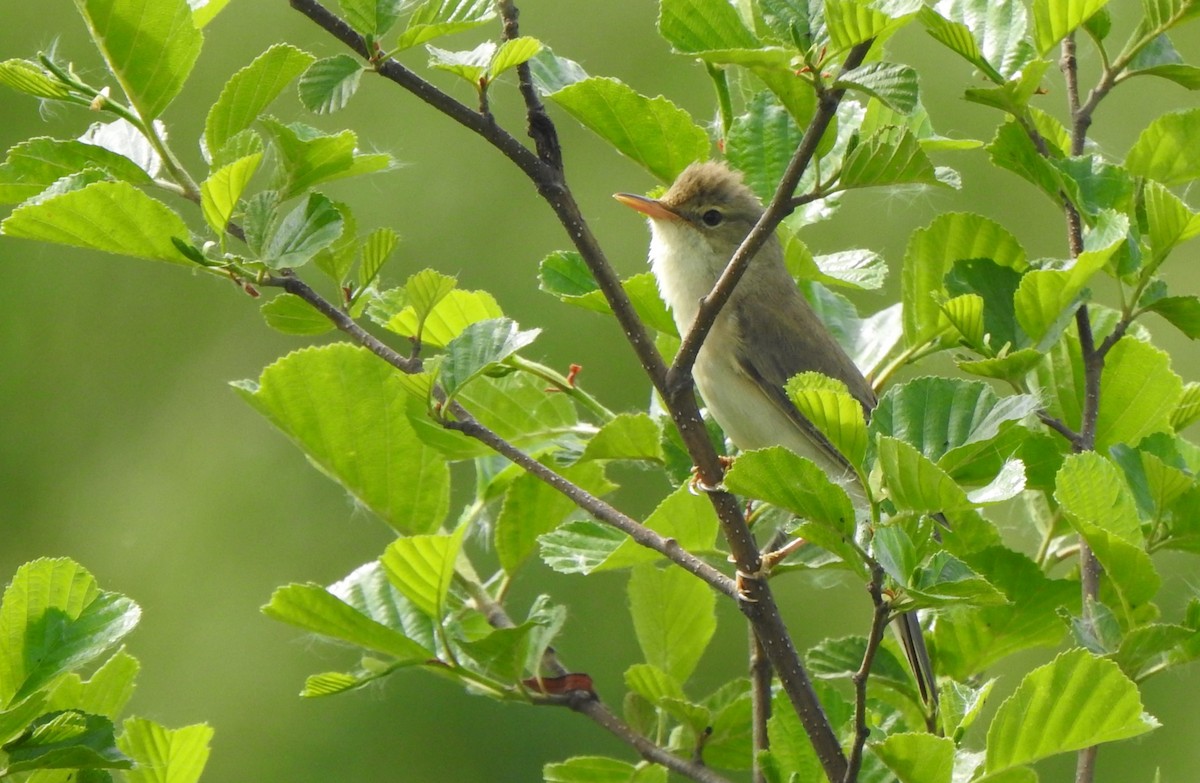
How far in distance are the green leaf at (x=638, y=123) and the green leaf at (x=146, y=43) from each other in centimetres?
32

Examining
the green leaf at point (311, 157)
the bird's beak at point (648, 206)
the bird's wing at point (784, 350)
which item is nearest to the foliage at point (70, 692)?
the green leaf at point (311, 157)

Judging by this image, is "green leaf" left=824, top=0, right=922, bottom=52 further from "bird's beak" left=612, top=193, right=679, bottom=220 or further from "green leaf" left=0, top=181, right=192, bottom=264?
"bird's beak" left=612, top=193, right=679, bottom=220

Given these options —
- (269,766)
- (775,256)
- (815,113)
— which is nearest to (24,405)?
(269,766)

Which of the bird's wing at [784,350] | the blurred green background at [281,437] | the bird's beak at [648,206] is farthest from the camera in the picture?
the blurred green background at [281,437]

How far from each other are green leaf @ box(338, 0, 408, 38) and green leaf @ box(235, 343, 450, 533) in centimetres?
36

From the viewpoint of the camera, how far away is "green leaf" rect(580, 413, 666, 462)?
1.37m

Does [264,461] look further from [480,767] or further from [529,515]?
[529,515]

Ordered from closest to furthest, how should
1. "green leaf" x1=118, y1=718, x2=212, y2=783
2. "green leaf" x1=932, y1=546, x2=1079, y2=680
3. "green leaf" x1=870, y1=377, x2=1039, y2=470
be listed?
"green leaf" x1=870, y1=377, x2=1039, y2=470
"green leaf" x1=118, y1=718, x2=212, y2=783
"green leaf" x1=932, y1=546, x2=1079, y2=680

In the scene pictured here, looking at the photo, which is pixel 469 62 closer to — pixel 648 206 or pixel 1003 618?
pixel 1003 618

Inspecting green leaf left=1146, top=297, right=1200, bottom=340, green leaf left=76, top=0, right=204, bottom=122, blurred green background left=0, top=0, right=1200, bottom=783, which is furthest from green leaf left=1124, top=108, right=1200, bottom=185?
blurred green background left=0, top=0, right=1200, bottom=783

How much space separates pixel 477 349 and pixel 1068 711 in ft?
1.72

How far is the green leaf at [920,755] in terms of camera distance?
0.97m

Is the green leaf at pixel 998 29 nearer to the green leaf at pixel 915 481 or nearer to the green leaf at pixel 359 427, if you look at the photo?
the green leaf at pixel 915 481

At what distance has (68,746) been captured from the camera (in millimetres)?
1024
